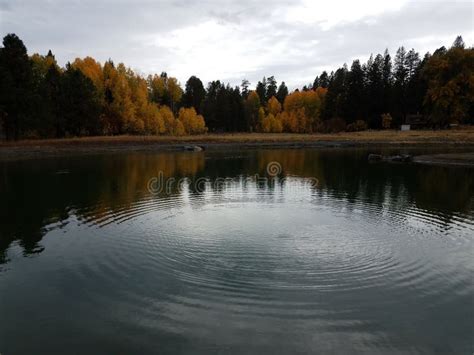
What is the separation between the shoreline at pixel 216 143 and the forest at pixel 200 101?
5.77 m

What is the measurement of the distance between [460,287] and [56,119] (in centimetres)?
8168

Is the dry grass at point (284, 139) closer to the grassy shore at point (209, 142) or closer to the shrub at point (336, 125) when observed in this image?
the grassy shore at point (209, 142)

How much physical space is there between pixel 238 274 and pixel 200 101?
14168 centimetres

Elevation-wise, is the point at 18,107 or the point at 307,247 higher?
the point at 18,107

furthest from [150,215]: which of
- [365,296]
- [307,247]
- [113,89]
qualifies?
[113,89]

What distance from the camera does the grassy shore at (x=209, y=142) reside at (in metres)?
70.4

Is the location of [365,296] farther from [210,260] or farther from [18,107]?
[18,107]

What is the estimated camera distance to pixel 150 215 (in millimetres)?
22531

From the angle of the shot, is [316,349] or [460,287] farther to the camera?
[460,287]

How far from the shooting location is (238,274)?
44.0 feet

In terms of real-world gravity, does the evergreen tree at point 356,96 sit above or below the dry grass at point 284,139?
above

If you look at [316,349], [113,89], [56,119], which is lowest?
[316,349]

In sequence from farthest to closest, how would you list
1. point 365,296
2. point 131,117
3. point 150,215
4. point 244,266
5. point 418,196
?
point 131,117 < point 418,196 < point 150,215 < point 244,266 < point 365,296

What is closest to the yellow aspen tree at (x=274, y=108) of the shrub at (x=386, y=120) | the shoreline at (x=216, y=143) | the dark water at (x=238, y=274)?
the shrub at (x=386, y=120)
